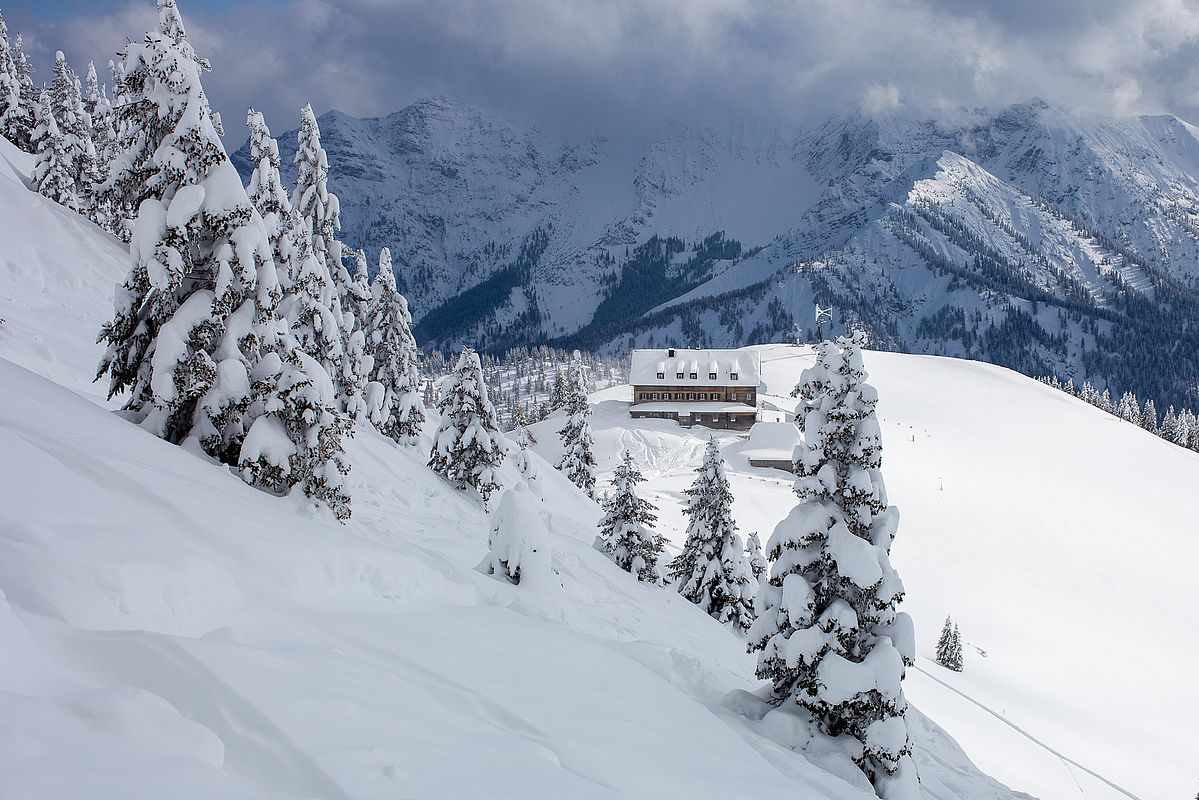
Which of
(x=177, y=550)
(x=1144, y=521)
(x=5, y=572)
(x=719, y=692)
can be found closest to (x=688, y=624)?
(x=719, y=692)

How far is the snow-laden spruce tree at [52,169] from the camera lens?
4138cm

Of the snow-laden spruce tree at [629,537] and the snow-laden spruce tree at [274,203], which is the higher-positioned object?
the snow-laden spruce tree at [274,203]

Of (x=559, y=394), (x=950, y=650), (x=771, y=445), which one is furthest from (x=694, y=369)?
(x=950, y=650)

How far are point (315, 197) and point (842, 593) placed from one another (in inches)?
1169

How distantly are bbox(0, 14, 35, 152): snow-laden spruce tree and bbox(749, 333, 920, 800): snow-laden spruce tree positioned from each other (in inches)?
2441

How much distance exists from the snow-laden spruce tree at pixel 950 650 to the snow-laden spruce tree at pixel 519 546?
35.3 meters

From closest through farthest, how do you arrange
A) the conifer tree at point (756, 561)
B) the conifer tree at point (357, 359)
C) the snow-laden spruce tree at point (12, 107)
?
the conifer tree at point (357, 359) < the conifer tree at point (756, 561) < the snow-laden spruce tree at point (12, 107)

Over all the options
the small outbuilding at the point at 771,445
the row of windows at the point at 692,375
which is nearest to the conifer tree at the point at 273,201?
the small outbuilding at the point at 771,445

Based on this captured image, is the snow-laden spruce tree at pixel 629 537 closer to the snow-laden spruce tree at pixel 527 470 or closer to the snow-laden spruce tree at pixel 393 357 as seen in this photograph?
the snow-laden spruce tree at pixel 527 470

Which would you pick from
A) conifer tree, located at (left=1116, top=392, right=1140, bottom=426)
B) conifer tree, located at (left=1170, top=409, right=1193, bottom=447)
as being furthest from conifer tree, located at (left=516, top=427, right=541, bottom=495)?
conifer tree, located at (left=1116, top=392, right=1140, bottom=426)

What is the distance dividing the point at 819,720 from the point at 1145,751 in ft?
118

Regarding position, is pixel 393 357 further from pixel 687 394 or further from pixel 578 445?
pixel 687 394

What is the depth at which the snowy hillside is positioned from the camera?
366 cm

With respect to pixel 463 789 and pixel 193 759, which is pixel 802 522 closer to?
pixel 463 789
